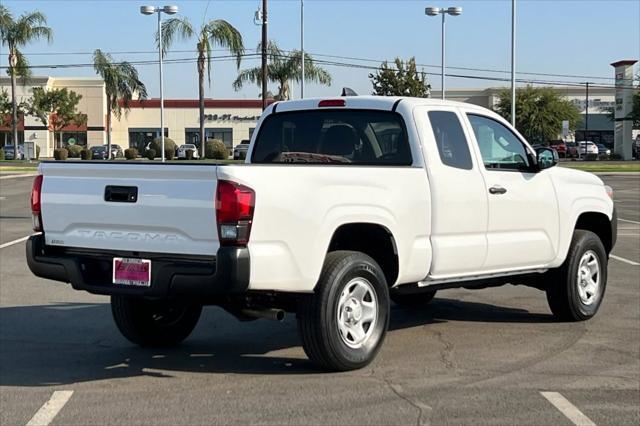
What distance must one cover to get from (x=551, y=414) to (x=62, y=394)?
3.32 metres

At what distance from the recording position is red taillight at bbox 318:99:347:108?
709cm

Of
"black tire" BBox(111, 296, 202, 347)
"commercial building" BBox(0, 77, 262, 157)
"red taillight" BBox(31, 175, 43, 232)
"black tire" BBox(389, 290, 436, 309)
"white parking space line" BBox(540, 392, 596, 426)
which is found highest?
"commercial building" BBox(0, 77, 262, 157)

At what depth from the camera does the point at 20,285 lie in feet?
33.5

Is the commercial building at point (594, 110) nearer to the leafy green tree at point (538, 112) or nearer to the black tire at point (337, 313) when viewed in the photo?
the leafy green tree at point (538, 112)

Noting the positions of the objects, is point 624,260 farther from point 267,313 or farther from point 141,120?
point 141,120

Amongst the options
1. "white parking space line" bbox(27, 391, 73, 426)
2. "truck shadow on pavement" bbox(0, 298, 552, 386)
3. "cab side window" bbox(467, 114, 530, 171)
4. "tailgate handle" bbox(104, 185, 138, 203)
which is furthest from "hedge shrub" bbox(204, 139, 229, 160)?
"white parking space line" bbox(27, 391, 73, 426)

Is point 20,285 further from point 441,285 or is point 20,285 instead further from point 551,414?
point 551,414

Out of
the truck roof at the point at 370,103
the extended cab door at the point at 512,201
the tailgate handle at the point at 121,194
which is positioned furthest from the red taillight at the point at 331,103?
the tailgate handle at the point at 121,194

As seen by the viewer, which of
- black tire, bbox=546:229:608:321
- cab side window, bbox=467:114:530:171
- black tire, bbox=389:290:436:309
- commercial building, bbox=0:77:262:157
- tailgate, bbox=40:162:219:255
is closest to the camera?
tailgate, bbox=40:162:219:255

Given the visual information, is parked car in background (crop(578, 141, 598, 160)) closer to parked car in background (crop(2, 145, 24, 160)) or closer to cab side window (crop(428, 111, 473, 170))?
parked car in background (crop(2, 145, 24, 160))

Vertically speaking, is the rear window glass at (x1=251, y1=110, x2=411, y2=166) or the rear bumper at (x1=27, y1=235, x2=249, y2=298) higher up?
the rear window glass at (x1=251, y1=110, x2=411, y2=166)

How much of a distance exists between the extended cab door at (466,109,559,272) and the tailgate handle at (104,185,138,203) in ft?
10.3

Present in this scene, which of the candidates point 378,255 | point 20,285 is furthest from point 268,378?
point 20,285

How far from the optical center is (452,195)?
6.67m
